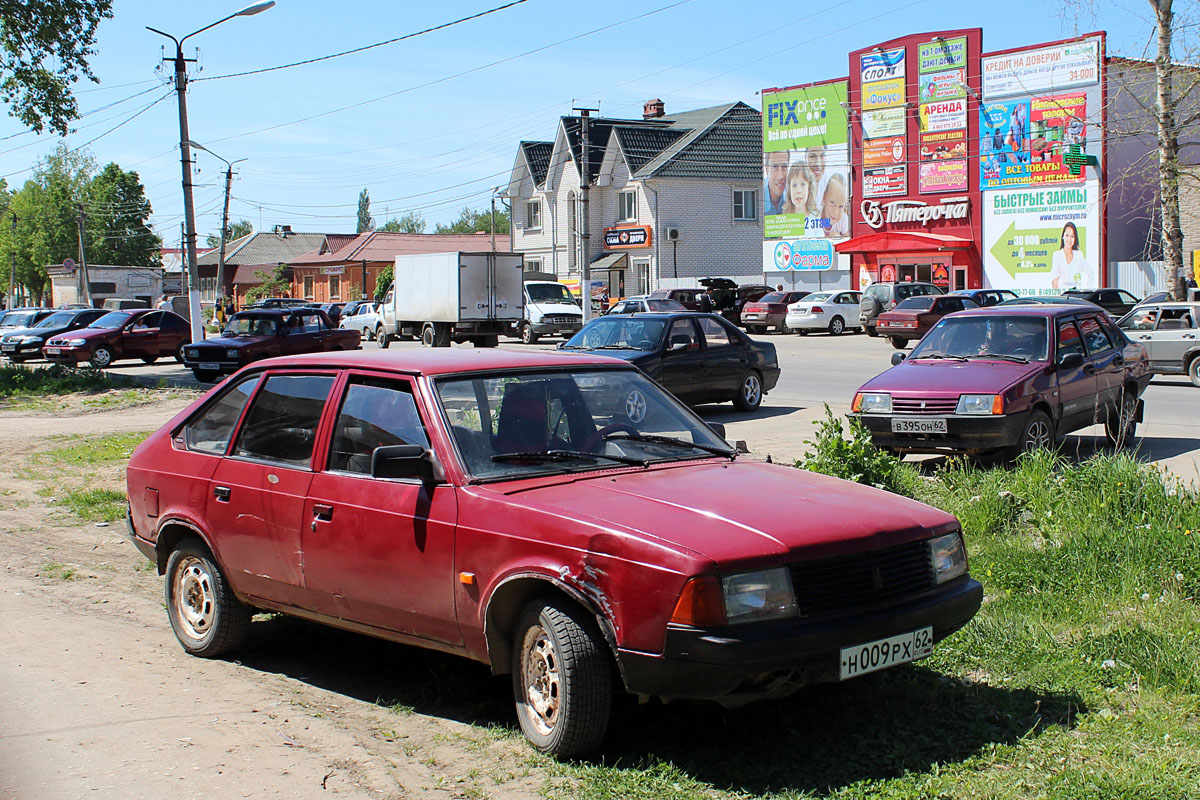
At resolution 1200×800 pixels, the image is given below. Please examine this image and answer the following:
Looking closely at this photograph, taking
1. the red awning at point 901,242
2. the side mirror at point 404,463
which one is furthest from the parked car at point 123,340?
the side mirror at point 404,463

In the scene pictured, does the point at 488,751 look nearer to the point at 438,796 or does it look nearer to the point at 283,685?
the point at 438,796

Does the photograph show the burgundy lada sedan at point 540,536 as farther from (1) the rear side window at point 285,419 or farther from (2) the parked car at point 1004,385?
(2) the parked car at point 1004,385

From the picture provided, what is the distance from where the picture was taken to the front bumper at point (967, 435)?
1021 cm

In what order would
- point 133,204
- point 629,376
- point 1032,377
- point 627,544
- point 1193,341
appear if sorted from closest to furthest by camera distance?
point 627,544 → point 629,376 → point 1032,377 → point 1193,341 → point 133,204

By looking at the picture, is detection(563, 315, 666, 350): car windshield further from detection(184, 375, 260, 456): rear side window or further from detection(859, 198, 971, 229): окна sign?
detection(859, 198, 971, 229): окна sign

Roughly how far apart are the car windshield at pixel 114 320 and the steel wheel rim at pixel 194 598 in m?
28.7

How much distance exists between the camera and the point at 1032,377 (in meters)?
10.6

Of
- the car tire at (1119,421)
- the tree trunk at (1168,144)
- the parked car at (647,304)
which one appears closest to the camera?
the car tire at (1119,421)

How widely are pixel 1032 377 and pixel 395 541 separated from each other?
7.60m

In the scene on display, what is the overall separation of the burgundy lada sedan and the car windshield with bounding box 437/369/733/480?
1cm

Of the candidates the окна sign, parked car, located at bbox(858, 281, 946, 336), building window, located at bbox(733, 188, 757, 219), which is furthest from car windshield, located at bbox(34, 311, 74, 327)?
building window, located at bbox(733, 188, 757, 219)

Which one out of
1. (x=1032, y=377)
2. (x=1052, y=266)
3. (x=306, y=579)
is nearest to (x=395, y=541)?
(x=306, y=579)

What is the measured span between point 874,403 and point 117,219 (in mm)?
105957

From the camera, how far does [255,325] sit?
26562mm
